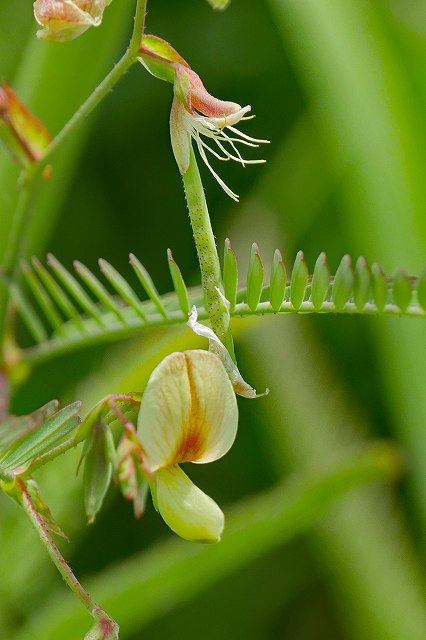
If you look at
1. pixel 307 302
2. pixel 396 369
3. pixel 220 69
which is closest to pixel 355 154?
pixel 396 369

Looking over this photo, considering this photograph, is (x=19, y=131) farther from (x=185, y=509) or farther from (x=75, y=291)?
(x=185, y=509)

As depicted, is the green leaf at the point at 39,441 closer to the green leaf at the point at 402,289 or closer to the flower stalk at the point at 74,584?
the flower stalk at the point at 74,584

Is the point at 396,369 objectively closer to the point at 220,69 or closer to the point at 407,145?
the point at 407,145

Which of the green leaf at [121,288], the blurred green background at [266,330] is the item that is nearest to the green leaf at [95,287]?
the green leaf at [121,288]

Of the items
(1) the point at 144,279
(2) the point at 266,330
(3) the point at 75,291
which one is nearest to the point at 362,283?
(1) the point at 144,279

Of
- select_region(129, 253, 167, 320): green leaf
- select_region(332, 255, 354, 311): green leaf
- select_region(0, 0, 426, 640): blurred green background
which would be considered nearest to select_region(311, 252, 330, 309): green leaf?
select_region(332, 255, 354, 311): green leaf

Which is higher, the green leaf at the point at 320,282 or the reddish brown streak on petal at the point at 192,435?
the reddish brown streak on petal at the point at 192,435

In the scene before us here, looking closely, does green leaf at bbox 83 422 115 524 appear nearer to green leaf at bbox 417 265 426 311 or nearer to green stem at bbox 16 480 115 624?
green stem at bbox 16 480 115 624
